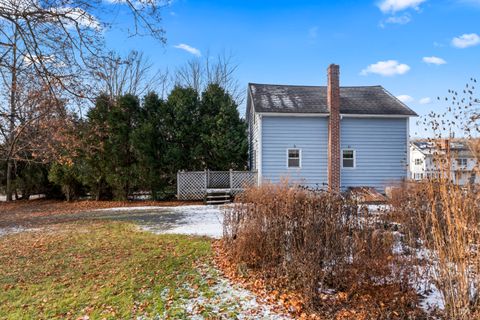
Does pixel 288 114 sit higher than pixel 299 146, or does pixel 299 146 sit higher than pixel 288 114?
pixel 288 114

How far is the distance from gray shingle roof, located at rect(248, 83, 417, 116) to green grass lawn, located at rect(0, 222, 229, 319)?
9156 mm

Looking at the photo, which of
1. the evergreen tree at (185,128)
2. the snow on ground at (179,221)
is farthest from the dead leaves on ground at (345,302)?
the evergreen tree at (185,128)

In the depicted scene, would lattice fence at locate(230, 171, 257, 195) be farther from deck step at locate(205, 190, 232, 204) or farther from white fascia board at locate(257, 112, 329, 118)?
white fascia board at locate(257, 112, 329, 118)

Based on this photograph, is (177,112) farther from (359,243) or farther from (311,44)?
(359,243)

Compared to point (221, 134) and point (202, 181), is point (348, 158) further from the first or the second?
point (202, 181)

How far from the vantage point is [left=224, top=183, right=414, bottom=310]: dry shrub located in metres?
3.83

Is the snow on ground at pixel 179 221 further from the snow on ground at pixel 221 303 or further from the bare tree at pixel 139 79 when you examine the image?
the bare tree at pixel 139 79

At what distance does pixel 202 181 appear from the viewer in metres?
14.9

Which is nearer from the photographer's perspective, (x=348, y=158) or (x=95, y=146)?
(x=348, y=158)

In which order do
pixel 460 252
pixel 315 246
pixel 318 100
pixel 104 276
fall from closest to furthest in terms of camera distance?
pixel 460 252, pixel 315 246, pixel 104 276, pixel 318 100

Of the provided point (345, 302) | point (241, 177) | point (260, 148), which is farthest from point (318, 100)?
point (345, 302)

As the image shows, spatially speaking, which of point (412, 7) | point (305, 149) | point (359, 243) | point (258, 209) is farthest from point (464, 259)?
point (305, 149)

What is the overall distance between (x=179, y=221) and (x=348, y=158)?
9.01 metres

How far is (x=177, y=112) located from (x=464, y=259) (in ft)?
46.4
